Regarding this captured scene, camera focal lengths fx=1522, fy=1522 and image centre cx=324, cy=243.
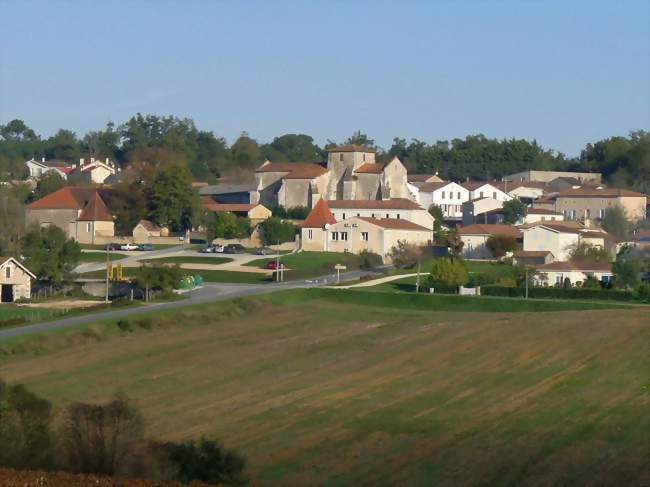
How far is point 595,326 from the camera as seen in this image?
47812 mm

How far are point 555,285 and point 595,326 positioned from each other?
77.3ft

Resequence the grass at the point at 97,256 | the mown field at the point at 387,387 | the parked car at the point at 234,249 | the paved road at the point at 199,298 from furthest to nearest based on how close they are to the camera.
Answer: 1. the parked car at the point at 234,249
2. the grass at the point at 97,256
3. the paved road at the point at 199,298
4. the mown field at the point at 387,387

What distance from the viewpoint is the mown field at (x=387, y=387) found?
28641 millimetres

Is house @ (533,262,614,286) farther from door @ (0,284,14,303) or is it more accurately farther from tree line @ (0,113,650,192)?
tree line @ (0,113,650,192)

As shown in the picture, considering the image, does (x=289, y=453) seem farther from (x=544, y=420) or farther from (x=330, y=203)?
(x=330, y=203)

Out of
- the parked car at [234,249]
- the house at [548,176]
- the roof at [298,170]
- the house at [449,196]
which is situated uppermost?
the house at [548,176]

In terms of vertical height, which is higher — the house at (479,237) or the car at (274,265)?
the house at (479,237)

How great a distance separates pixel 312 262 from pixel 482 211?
29056 mm

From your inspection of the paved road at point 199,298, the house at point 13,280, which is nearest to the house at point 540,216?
the paved road at point 199,298

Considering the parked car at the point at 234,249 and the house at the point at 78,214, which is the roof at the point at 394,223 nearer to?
the parked car at the point at 234,249

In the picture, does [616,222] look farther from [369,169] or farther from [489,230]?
[369,169]

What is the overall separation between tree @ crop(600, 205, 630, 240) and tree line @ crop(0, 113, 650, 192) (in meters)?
28.6

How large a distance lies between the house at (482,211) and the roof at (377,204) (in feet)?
30.2

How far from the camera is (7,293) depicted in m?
65.2
